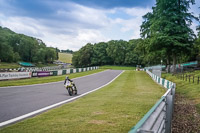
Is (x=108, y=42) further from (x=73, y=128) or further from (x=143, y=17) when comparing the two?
(x=73, y=128)

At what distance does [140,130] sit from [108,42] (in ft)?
405

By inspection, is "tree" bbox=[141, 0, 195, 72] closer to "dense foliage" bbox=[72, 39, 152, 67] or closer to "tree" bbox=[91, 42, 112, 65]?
"dense foliage" bbox=[72, 39, 152, 67]

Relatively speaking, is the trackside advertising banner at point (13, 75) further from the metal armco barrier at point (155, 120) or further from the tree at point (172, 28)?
the metal armco barrier at point (155, 120)

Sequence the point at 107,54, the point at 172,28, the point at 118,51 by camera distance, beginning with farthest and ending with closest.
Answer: the point at 107,54 → the point at 118,51 → the point at 172,28

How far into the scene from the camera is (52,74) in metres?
38.0

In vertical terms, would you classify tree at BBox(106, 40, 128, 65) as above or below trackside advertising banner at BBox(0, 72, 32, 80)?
above

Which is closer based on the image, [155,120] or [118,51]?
[155,120]

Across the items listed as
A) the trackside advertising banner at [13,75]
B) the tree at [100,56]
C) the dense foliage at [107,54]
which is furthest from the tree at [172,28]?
the tree at [100,56]

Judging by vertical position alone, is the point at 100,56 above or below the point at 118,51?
below

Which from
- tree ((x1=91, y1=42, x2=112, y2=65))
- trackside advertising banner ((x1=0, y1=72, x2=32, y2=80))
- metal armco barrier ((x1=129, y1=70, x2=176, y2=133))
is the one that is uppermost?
tree ((x1=91, y1=42, x2=112, y2=65))

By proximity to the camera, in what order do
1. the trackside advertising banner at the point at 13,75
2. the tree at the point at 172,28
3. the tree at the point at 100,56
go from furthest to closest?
the tree at the point at 100,56
the tree at the point at 172,28
the trackside advertising banner at the point at 13,75

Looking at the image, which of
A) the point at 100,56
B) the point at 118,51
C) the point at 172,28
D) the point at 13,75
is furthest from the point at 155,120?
the point at 100,56

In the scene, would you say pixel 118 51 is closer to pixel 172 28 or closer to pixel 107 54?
pixel 107 54

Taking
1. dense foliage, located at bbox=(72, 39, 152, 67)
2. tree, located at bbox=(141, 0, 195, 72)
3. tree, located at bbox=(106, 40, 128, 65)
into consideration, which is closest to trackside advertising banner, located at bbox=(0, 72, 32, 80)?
tree, located at bbox=(141, 0, 195, 72)
